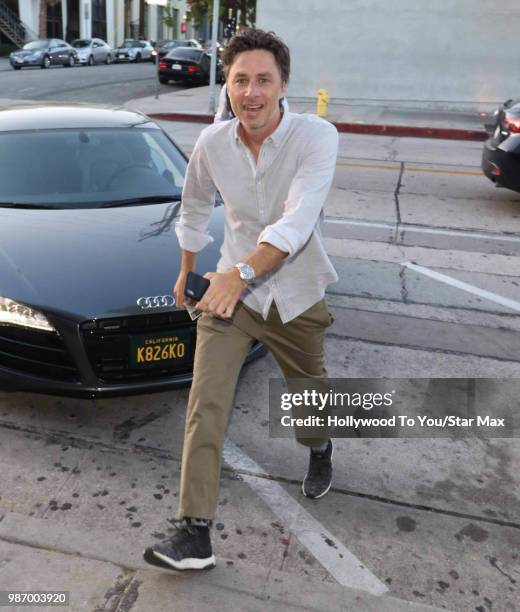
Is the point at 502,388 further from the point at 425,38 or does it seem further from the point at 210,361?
the point at 425,38

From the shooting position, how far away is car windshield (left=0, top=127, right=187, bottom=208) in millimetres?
4363

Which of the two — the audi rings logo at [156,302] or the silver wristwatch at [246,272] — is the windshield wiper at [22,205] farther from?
the silver wristwatch at [246,272]

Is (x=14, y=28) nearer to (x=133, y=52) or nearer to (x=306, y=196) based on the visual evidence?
(x=133, y=52)

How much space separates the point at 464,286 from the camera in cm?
585

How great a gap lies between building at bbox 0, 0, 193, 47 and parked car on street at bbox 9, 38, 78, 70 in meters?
5.37

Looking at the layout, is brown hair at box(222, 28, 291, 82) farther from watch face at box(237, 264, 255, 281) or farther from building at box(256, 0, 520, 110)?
building at box(256, 0, 520, 110)

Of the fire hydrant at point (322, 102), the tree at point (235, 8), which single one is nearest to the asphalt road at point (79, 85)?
the fire hydrant at point (322, 102)

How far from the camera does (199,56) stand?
25656 millimetres

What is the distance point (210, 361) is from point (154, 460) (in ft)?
3.39

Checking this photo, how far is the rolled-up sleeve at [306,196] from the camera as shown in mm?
2168

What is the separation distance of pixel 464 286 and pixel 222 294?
423cm

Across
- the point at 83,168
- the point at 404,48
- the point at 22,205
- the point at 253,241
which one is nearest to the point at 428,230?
the point at 83,168

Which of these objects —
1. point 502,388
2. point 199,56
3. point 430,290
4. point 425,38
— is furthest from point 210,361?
point 199,56

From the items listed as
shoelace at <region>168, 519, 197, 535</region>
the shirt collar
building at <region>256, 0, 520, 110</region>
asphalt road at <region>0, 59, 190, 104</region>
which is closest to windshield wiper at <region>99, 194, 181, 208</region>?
the shirt collar
